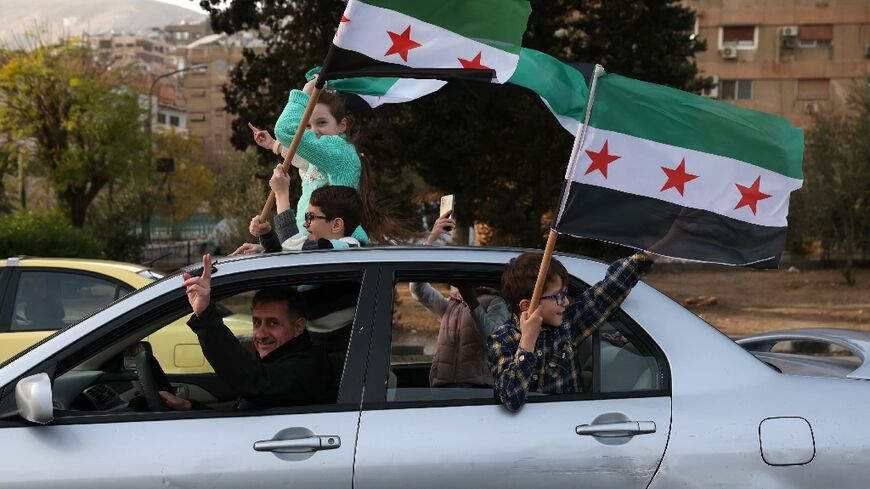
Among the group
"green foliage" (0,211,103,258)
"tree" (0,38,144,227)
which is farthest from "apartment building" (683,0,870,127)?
"green foliage" (0,211,103,258)

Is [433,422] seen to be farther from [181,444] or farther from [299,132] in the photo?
[299,132]

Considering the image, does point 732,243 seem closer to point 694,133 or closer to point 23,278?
point 694,133

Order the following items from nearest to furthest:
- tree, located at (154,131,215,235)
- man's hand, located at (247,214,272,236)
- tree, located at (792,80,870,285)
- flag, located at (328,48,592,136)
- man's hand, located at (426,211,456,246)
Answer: man's hand, located at (247,214,272,236) < man's hand, located at (426,211,456,246) < flag, located at (328,48,592,136) < tree, located at (792,80,870,285) < tree, located at (154,131,215,235)

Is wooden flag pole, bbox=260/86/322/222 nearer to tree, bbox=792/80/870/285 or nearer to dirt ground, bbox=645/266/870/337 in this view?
dirt ground, bbox=645/266/870/337

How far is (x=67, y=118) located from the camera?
127ft

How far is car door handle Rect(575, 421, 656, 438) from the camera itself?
3574mm

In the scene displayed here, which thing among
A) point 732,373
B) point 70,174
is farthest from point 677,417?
point 70,174

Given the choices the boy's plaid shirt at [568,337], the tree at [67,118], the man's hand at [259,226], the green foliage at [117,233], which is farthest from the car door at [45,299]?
the tree at [67,118]

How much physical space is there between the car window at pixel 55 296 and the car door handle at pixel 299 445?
15.9 ft

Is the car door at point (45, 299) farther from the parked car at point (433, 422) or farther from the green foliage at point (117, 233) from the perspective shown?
the green foliage at point (117, 233)

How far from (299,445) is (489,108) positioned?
1799cm

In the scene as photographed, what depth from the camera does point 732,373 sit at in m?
3.73

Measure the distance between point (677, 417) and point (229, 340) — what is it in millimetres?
1441

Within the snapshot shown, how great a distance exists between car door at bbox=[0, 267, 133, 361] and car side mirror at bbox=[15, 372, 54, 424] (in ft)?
15.3
